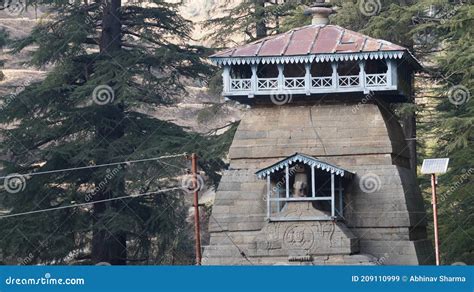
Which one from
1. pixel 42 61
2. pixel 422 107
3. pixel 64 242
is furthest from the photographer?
pixel 42 61

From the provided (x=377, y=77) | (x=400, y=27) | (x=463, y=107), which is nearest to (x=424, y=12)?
(x=400, y=27)

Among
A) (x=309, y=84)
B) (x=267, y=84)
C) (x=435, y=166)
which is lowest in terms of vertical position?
(x=435, y=166)

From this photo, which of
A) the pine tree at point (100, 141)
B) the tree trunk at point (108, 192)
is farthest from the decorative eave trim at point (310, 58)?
the tree trunk at point (108, 192)

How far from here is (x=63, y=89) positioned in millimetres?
44531

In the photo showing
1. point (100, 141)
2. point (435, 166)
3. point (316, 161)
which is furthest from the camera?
point (100, 141)

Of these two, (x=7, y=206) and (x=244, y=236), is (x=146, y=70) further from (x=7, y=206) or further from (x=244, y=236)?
(x=244, y=236)

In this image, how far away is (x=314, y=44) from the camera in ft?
109

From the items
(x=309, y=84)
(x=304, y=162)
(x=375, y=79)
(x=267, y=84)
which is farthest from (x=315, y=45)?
(x=304, y=162)

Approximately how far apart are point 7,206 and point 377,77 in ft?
57.1

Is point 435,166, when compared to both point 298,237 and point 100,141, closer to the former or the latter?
point 298,237

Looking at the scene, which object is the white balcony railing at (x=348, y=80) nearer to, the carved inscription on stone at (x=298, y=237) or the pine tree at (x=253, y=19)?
the carved inscription on stone at (x=298, y=237)

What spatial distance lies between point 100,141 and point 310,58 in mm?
13280

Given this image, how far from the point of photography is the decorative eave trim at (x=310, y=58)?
32219 mm

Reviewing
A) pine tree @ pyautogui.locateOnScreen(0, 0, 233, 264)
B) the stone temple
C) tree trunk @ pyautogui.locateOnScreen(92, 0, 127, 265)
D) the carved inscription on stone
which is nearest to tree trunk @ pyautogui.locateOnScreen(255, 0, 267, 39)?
pine tree @ pyautogui.locateOnScreen(0, 0, 233, 264)
